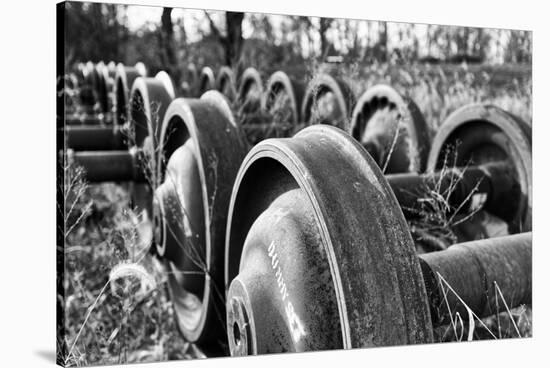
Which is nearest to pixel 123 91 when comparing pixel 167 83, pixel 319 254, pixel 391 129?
pixel 167 83

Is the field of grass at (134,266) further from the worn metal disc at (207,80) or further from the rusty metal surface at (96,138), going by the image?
the worn metal disc at (207,80)

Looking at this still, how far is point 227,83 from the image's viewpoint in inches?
180

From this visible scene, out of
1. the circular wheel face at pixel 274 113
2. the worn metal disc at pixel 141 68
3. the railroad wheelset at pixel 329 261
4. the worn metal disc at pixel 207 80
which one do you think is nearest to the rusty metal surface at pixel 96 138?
the worn metal disc at pixel 141 68

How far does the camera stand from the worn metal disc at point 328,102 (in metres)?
3.62

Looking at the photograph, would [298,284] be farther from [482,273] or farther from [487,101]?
A: [487,101]

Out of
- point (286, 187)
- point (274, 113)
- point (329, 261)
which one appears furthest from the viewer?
point (274, 113)

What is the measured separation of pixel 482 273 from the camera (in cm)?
242

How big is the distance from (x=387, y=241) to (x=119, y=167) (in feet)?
5.75

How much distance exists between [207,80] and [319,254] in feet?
9.54

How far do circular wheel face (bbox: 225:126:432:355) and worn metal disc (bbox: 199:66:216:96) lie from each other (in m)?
2.14

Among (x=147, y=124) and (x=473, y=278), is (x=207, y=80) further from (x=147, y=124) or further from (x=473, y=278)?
(x=473, y=278)

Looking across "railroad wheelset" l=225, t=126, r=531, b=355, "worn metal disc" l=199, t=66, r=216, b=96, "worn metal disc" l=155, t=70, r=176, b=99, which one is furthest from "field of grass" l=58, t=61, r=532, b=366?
"worn metal disc" l=199, t=66, r=216, b=96

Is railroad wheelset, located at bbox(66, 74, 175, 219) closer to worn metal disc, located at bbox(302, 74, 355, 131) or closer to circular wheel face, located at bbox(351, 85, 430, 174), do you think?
worn metal disc, located at bbox(302, 74, 355, 131)

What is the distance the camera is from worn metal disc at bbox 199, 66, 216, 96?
4409 mm
